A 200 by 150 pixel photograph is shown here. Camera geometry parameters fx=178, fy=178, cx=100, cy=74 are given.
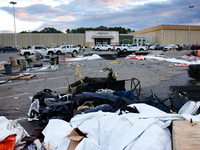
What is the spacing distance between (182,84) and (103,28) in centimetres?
5312

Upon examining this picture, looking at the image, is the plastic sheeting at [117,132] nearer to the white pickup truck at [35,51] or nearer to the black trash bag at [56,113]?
the black trash bag at [56,113]

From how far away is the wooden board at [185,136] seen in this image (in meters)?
2.82

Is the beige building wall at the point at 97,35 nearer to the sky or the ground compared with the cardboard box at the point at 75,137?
nearer to the sky

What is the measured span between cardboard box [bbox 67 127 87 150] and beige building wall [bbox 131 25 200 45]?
6452cm

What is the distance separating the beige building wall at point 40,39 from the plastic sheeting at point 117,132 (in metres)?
51.5

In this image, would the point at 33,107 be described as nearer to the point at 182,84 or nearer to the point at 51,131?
the point at 51,131

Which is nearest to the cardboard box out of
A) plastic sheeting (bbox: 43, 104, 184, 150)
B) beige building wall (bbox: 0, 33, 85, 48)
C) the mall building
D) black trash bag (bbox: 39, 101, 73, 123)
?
plastic sheeting (bbox: 43, 104, 184, 150)

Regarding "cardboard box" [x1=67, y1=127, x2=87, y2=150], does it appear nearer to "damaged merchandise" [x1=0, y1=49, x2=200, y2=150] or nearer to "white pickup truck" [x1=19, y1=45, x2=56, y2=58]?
"damaged merchandise" [x1=0, y1=49, x2=200, y2=150]

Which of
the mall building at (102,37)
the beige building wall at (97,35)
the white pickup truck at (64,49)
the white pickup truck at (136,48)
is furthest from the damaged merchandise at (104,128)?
the beige building wall at (97,35)

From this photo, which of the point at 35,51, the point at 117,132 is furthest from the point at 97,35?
the point at 117,132

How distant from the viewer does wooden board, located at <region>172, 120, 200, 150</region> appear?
9.24 ft

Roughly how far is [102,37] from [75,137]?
54.6 meters

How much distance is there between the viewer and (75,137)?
333cm

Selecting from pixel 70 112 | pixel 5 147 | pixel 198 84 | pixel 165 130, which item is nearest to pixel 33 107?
pixel 70 112
